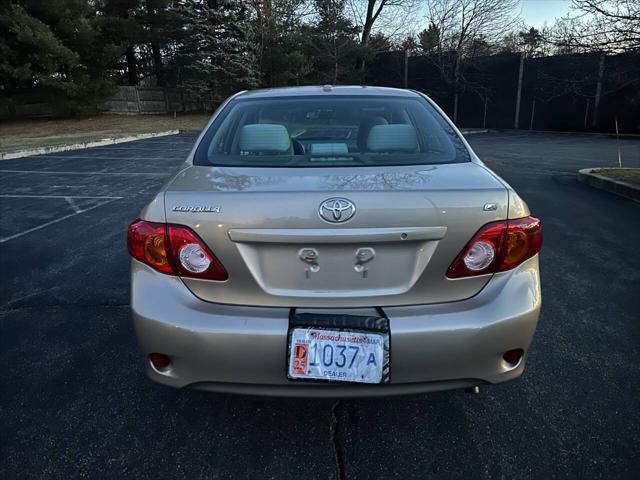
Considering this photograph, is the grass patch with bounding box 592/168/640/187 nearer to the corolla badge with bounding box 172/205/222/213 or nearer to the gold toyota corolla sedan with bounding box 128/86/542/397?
the gold toyota corolla sedan with bounding box 128/86/542/397

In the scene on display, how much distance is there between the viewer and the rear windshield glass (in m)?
2.12

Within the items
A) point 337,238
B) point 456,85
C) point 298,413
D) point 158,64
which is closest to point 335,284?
point 337,238

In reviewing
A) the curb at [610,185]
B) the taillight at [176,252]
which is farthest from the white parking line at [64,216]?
the curb at [610,185]

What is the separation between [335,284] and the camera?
5.39ft

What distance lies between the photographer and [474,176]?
1.85 metres

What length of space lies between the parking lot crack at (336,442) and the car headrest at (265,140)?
4.35 feet

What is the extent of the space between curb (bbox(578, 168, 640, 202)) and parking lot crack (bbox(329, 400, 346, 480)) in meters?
6.50

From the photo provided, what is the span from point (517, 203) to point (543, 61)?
25.7 metres

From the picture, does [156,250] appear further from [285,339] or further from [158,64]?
[158,64]

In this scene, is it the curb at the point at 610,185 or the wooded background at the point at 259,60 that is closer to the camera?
the curb at the point at 610,185

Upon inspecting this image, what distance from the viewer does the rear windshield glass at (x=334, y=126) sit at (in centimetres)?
212

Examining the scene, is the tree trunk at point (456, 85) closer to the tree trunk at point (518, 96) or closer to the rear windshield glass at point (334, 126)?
the tree trunk at point (518, 96)

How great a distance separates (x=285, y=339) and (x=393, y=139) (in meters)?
1.25

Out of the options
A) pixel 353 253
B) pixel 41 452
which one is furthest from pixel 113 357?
pixel 353 253
